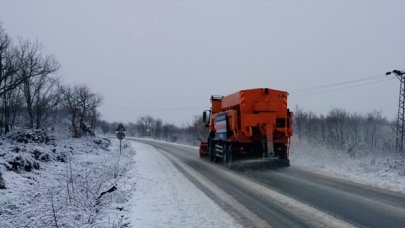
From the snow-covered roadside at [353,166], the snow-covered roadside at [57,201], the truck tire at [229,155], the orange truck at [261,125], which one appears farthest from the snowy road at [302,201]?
the truck tire at [229,155]

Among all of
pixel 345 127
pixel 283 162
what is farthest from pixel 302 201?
pixel 345 127

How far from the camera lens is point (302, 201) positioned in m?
10.3

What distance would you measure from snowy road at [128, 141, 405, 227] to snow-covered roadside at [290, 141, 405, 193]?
3.40 feet

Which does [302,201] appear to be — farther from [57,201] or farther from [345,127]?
[345,127]

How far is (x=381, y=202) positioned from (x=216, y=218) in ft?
13.9

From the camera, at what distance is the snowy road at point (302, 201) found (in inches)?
321

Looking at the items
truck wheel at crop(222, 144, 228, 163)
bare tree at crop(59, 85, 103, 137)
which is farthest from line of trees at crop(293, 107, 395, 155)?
truck wheel at crop(222, 144, 228, 163)

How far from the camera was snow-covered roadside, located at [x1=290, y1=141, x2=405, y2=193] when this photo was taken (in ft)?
46.5

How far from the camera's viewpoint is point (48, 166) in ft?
68.1

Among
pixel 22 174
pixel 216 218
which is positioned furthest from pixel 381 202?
pixel 22 174

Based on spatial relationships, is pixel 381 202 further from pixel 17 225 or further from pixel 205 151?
pixel 205 151

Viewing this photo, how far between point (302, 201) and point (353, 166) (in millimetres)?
9231

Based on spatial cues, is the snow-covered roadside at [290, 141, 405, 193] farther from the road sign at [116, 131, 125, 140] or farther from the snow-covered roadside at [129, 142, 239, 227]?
the road sign at [116, 131, 125, 140]

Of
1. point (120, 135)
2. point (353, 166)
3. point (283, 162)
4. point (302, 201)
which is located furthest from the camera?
point (120, 135)
